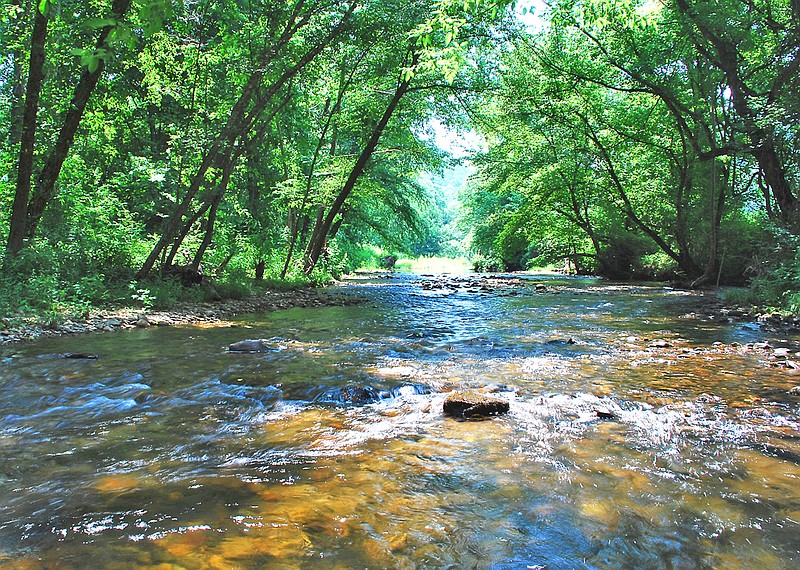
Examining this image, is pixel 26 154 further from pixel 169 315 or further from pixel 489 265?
pixel 489 265

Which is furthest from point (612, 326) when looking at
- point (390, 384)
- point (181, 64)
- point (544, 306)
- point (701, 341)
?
Result: point (181, 64)

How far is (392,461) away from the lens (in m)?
3.29

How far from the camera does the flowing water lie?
229 centimetres

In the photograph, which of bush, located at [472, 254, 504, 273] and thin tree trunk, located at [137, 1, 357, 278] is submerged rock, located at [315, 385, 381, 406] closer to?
thin tree trunk, located at [137, 1, 357, 278]

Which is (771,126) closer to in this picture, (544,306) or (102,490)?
(544,306)

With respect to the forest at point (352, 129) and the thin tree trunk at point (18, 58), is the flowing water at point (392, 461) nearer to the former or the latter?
the forest at point (352, 129)

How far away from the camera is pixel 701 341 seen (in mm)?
7812

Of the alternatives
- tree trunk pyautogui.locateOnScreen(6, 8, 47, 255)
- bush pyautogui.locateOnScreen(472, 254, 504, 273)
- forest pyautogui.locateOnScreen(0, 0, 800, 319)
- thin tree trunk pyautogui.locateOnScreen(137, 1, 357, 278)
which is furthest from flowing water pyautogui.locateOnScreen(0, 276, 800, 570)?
bush pyautogui.locateOnScreen(472, 254, 504, 273)

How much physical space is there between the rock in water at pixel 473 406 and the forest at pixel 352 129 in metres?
3.40

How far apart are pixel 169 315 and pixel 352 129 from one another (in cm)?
1278

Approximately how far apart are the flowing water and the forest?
2.24 metres

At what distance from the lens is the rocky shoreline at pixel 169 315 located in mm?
7692

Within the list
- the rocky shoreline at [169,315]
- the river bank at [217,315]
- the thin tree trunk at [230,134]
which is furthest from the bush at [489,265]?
the thin tree trunk at [230,134]

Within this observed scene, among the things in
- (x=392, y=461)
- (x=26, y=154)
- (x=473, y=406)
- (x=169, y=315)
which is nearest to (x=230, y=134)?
(x=26, y=154)
